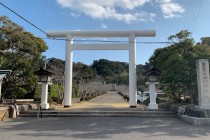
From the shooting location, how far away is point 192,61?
13617 millimetres

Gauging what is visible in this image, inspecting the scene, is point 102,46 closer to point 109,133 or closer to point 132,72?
point 132,72

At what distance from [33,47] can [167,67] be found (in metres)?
9.20

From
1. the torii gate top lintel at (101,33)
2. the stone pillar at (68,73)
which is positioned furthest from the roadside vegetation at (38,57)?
the stone pillar at (68,73)

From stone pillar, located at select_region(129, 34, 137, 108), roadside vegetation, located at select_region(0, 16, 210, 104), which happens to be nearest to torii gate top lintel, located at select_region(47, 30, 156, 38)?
stone pillar, located at select_region(129, 34, 137, 108)

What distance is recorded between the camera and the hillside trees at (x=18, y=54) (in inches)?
582

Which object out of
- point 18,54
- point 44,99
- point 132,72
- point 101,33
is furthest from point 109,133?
point 18,54

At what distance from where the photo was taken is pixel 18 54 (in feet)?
50.7

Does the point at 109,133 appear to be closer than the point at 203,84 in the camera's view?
Yes

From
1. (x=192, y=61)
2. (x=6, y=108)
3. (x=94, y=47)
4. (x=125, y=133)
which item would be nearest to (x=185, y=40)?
(x=192, y=61)

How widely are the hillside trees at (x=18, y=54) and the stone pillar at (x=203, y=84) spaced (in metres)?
10.7

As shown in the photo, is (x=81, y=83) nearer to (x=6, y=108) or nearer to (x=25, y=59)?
(x=25, y=59)

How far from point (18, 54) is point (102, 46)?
591 cm

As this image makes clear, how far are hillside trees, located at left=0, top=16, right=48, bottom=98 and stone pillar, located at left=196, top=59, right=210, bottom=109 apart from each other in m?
10.7

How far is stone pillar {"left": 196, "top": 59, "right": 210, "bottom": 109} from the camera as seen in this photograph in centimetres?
1125
